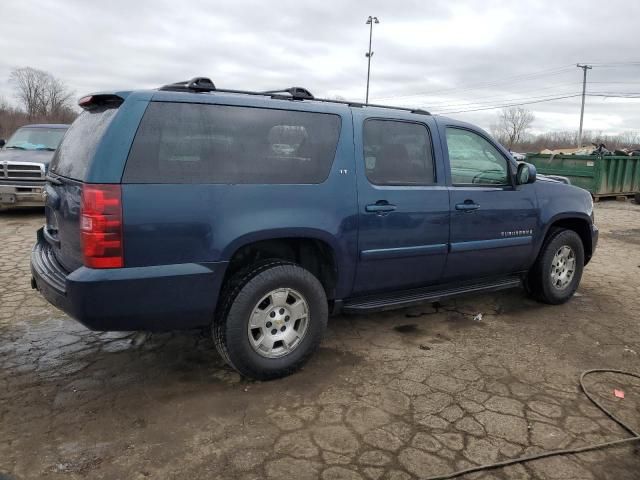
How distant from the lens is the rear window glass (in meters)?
3.02

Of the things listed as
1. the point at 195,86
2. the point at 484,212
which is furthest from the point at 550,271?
the point at 195,86

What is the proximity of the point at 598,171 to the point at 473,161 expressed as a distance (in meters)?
12.5

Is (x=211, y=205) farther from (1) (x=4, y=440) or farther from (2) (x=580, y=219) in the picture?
(2) (x=580, y=219)

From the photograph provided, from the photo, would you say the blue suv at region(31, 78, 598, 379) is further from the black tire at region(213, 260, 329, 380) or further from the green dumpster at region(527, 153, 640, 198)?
the green dumpster at region(527, 153, 640, 198)

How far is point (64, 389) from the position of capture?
338cm

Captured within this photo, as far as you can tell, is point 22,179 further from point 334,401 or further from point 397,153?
point 334,401

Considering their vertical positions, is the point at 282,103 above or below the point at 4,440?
above

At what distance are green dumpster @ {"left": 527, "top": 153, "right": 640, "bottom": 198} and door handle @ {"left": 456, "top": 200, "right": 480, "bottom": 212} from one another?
497 inches

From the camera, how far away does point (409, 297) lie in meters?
4.22

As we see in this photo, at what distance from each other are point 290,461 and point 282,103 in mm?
2213

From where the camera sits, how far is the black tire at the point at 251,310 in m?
3.29

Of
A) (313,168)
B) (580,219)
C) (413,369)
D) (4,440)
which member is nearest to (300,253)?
(313,168)

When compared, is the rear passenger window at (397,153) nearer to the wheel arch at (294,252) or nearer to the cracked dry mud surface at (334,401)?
the wheel arch at (294,252)

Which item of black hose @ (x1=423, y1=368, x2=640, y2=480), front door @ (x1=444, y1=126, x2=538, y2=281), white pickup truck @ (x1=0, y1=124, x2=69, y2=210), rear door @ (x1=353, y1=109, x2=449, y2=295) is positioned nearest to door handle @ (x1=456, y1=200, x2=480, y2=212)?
front door @ (x1=444, y1=126, x2=538, y2=281)
